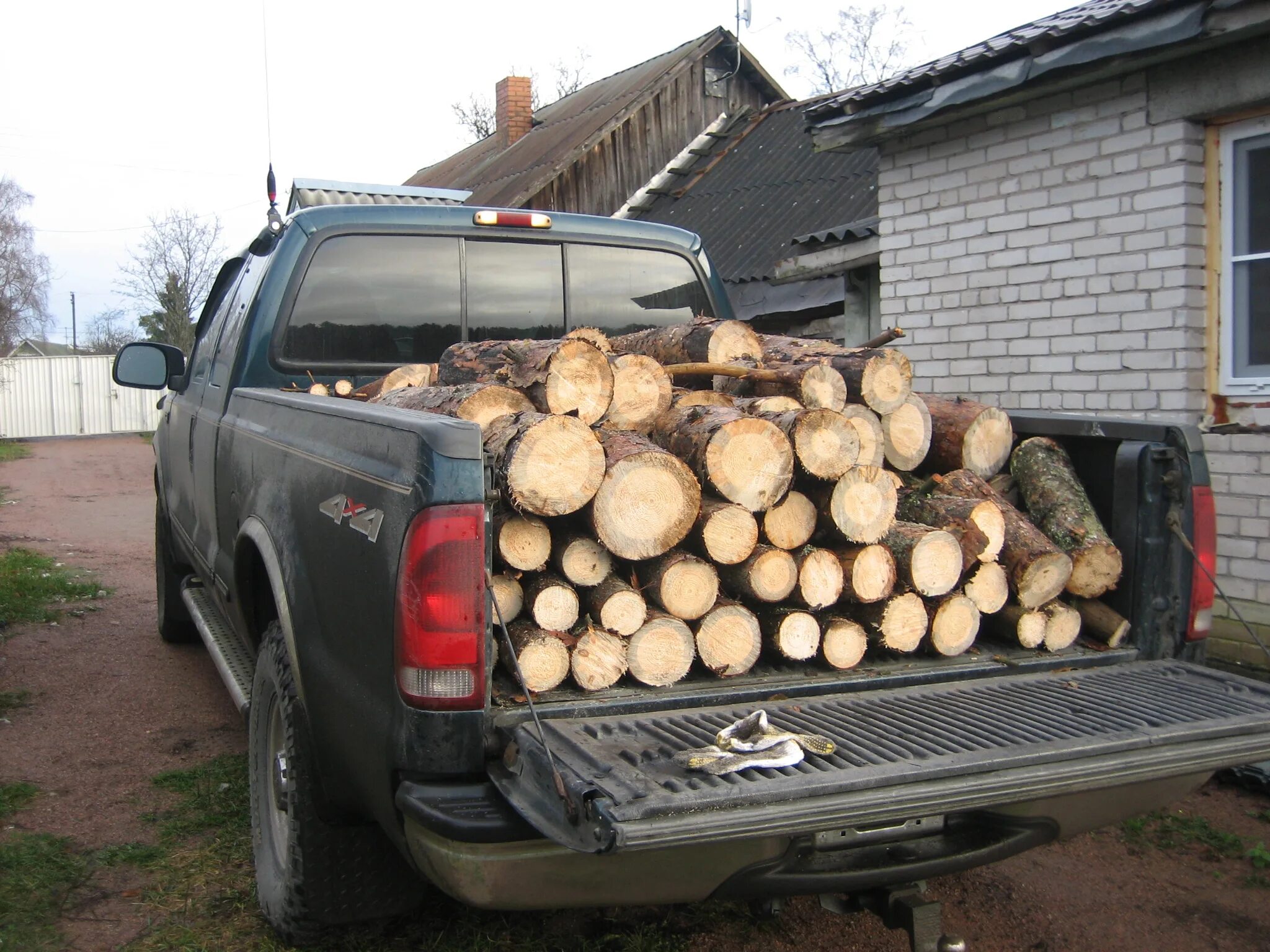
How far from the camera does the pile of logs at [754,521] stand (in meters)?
2.60

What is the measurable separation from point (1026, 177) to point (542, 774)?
576 centimetres

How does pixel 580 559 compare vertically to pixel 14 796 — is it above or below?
above

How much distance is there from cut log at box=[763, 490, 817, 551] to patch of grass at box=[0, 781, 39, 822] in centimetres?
305

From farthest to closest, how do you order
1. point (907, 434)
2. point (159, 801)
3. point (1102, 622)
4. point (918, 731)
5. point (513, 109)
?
point (513, 109), point (159, 801), point (907, 434), point (1102, 622), point (918, 731)

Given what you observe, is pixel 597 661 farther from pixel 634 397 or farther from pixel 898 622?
pixel 634 397

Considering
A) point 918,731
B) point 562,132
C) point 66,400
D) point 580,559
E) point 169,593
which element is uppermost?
point 562,132

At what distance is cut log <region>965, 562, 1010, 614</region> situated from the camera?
3.02 meters

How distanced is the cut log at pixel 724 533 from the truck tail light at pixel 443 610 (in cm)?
72

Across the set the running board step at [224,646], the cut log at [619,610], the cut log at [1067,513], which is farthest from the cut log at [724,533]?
the running board step at [224,646]

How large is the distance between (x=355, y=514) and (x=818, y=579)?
3.85ft

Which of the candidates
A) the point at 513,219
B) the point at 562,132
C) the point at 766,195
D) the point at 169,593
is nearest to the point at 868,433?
the point at 513,219

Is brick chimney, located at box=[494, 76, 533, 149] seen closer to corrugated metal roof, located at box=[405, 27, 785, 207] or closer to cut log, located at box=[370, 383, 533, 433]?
corrugated metal roof, located at box=[405, 27, 785, 207]

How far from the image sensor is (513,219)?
169 inches

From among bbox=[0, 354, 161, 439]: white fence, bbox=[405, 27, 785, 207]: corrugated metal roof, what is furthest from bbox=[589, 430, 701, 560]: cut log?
bbox=[0, 354, 161, 439]: white fence
